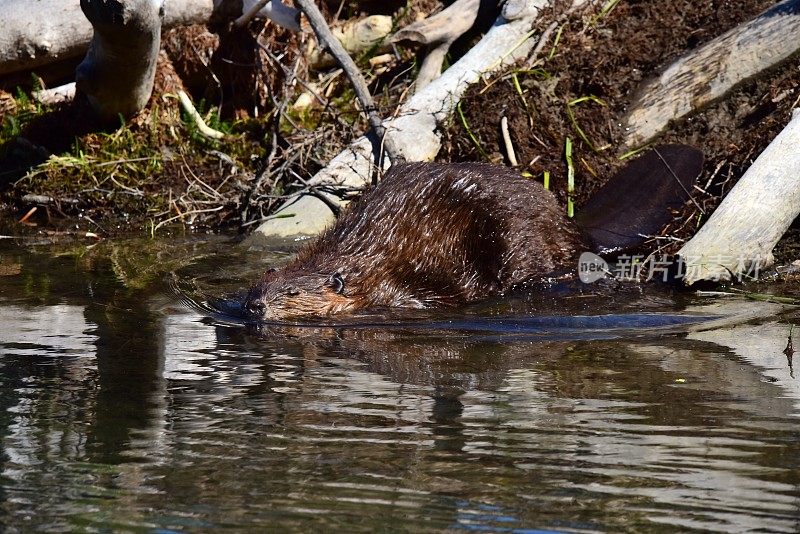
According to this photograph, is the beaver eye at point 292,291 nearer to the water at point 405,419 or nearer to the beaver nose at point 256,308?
the beaver nose at point 256,308

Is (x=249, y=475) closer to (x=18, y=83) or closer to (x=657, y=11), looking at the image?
(x=657, y=11)

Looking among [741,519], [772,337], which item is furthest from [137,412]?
[772,337]

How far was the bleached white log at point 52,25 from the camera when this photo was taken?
7145mm

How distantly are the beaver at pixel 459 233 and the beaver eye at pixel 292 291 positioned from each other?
0.21 m

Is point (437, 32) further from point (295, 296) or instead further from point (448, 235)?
point (295, 296)

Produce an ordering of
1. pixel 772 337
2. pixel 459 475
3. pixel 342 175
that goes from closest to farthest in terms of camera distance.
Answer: pixel 459 475 → pixel 772 337 → pixel 342 175

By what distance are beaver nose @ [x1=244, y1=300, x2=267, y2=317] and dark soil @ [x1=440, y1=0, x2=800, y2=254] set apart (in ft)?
7.10

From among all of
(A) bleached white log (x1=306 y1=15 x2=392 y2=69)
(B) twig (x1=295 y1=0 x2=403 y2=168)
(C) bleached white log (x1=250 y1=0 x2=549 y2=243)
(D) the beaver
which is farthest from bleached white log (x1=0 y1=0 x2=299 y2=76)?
(D) the beaver

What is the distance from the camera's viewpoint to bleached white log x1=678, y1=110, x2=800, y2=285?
4949 mm

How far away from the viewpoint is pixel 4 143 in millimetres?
7582

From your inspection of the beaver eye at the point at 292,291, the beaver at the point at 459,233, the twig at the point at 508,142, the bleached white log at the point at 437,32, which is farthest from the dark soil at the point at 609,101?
the beaver eye at the point at 292,291

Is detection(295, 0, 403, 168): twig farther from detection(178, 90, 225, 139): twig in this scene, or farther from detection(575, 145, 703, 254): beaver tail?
detection(575, 145, 703, 254): beaver tail

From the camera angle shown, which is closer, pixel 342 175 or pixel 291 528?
pixel 291 528

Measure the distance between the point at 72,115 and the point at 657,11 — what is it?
12.3 feet
